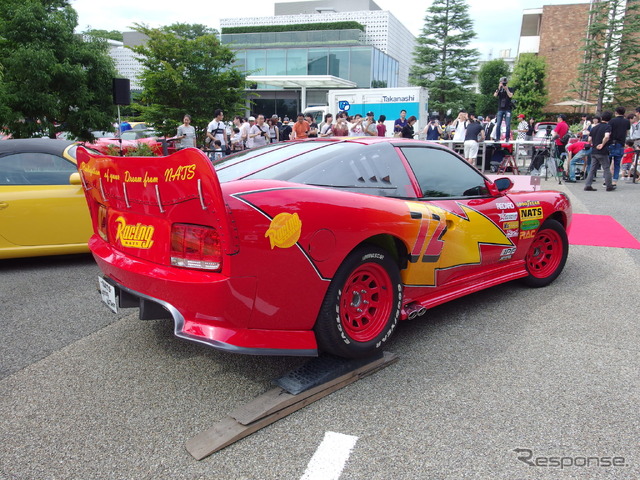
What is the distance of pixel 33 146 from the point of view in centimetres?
536

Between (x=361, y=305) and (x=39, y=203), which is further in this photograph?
(x=39, y=203)

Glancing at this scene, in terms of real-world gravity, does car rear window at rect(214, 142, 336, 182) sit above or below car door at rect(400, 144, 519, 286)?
above

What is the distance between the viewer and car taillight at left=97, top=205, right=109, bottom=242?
3137mm

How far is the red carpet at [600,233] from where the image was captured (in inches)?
261

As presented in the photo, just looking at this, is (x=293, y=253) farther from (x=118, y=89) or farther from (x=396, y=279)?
(x=118, y=89)

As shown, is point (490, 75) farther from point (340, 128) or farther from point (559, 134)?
point (340, 128)

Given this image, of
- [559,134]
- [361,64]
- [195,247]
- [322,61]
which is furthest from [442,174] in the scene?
[322,61]

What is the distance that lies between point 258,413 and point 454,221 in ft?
6.32

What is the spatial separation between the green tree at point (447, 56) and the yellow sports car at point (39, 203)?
147 feet

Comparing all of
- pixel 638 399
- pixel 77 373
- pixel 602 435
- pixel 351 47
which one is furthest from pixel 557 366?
pixel 351 47

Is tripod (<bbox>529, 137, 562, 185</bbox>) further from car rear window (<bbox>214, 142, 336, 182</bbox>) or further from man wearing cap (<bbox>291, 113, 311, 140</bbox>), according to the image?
car rear window (<bbox>214, 142, 336, 182</bbox>)

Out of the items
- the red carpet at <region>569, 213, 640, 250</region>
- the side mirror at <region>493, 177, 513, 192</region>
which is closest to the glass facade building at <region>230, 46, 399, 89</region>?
the red carpet at <region>569, 213, 640, 250</region>

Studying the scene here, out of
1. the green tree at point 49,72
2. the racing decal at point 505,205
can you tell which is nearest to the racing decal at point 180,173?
the racing decal at point 505,205

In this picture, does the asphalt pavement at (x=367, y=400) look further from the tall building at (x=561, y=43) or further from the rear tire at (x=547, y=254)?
the tall building at (x=561, y=43)
